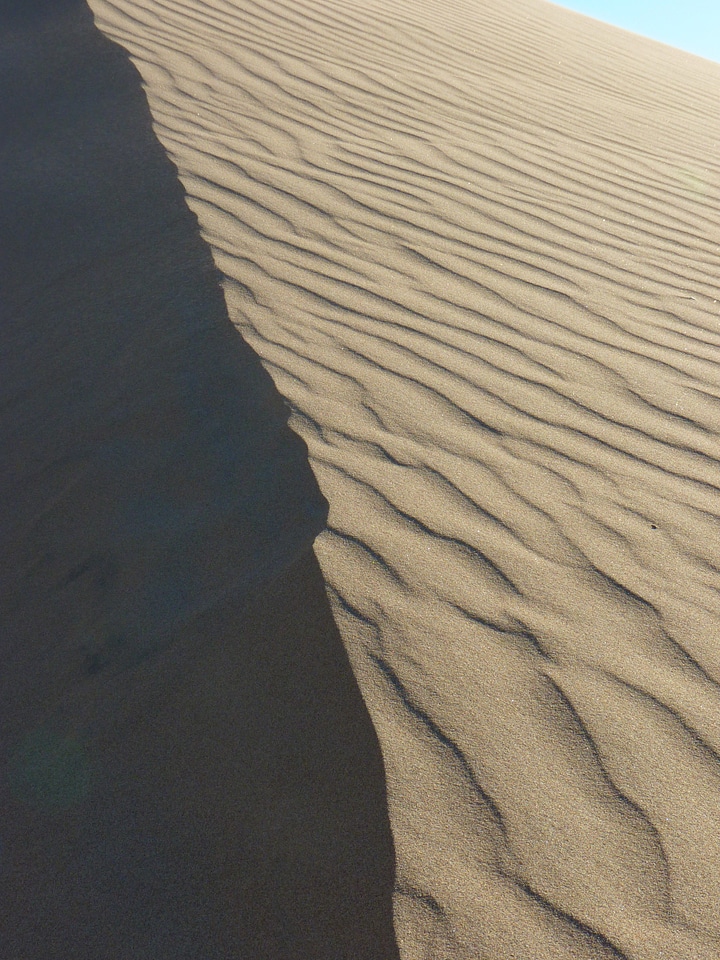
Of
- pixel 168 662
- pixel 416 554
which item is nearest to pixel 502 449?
pixel 416 554

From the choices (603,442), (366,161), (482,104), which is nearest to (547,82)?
(482,104)

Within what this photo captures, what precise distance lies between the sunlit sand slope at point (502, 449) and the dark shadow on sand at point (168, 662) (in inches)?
3.8

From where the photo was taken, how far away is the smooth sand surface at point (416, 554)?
1.42 metres

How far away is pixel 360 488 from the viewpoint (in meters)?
2.21

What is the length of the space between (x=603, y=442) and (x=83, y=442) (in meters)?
1.53

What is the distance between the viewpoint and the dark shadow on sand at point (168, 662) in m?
1.41

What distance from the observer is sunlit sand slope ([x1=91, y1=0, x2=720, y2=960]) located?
1459 millimetres

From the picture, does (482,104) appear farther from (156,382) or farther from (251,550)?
(251,550)

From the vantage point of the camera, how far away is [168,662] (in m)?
1.79

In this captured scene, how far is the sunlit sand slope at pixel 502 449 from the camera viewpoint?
1459mm

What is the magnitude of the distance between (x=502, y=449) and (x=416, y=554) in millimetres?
546

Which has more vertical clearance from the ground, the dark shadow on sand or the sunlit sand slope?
the sunlit sand slope

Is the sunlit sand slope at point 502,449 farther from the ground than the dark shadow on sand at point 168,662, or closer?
farther from the ground

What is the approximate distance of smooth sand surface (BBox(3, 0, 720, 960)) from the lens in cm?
142
